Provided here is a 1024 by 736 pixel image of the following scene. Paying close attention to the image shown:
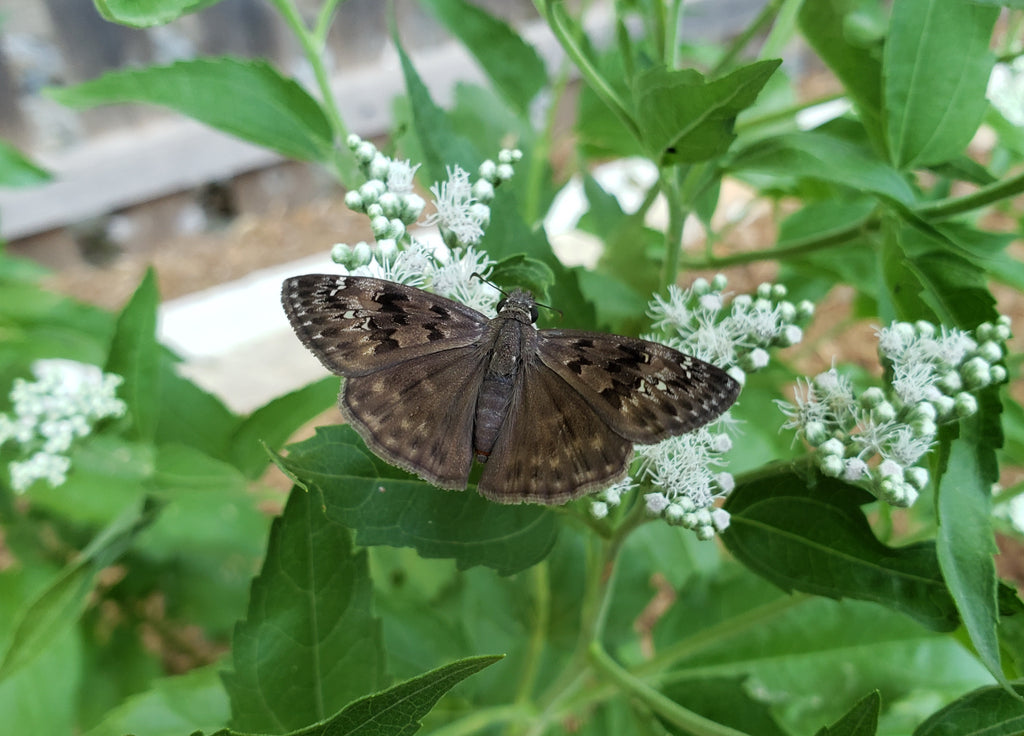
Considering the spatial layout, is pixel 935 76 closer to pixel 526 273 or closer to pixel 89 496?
pixel 526 273

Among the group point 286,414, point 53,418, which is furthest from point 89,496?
point 286,414

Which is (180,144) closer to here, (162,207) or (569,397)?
(162,207)

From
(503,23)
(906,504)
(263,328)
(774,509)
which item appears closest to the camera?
(906,504)

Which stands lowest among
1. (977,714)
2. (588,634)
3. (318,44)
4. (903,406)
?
(977,714)

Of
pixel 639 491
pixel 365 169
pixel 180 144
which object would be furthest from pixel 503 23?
pixel 180 144

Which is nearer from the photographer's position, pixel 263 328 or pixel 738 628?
pixel 738 628

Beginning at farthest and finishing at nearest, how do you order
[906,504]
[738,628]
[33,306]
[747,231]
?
1. [747,231]
2. [33,306]
3. [738,628]
4. [906,504]
